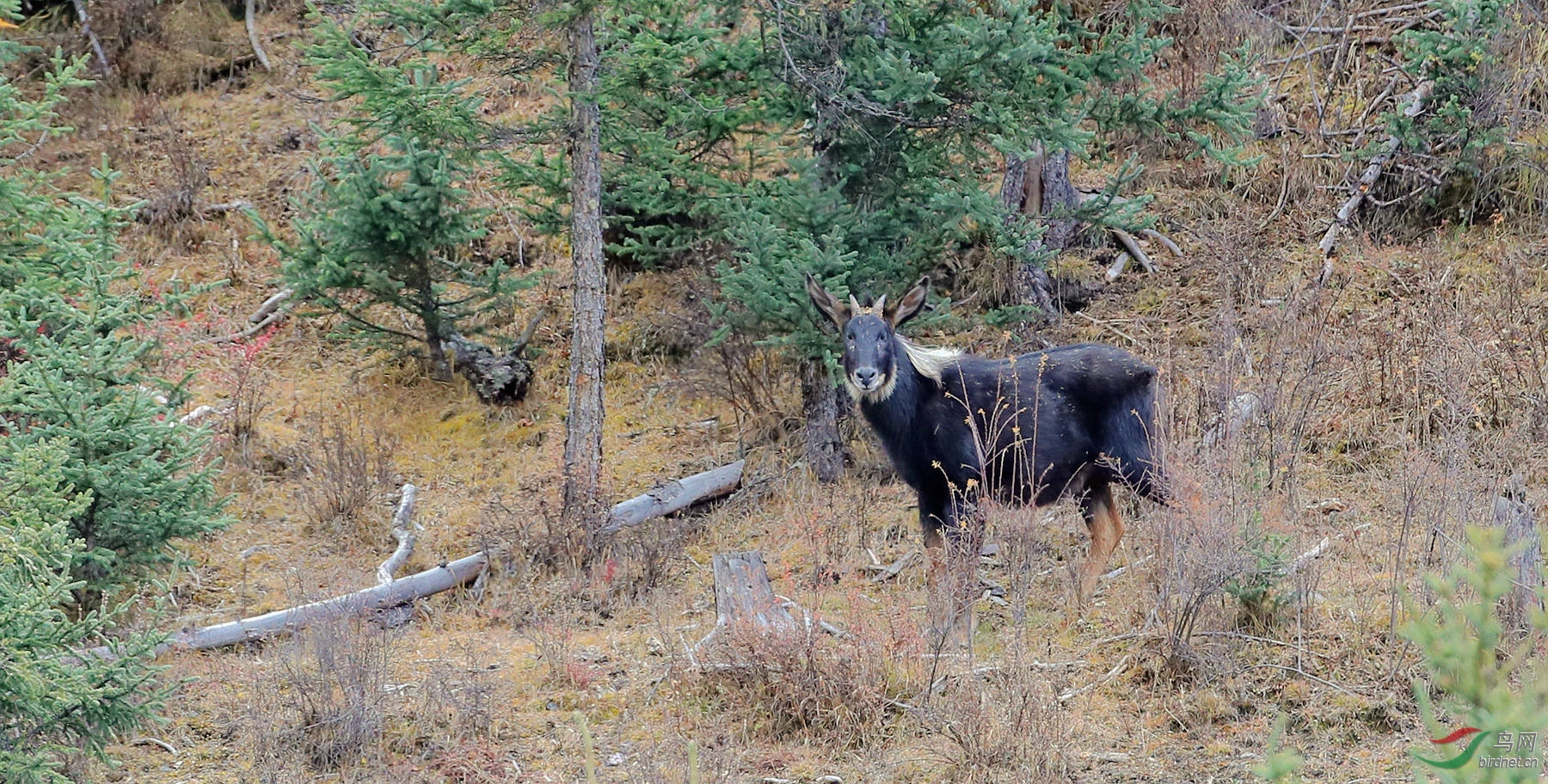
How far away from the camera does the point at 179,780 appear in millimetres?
7027

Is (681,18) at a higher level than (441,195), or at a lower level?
higher

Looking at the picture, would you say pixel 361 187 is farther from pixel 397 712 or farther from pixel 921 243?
pixel 397 712

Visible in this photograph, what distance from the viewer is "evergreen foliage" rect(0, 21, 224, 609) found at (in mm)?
7539

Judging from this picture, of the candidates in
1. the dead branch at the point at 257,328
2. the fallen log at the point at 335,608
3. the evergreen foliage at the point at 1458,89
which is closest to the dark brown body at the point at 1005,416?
the fallen log at the point at 335,608

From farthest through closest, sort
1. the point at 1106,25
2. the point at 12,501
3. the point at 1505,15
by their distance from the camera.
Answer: the point at 1106,25 → the point at 1505,15 → the point at 12,501

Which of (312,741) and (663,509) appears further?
(663,509)

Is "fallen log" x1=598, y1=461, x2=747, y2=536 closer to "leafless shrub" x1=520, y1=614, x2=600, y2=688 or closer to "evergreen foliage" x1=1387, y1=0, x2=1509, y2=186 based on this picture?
"leafless shrub" x1=520, y1=614, x2=600, y2=688

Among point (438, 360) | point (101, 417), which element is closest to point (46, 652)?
point (101, 417)

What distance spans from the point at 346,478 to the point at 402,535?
90cm

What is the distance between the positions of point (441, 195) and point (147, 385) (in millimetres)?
4118

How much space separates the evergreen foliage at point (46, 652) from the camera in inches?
235

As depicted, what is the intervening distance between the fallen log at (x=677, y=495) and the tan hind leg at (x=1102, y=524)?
10.8ft

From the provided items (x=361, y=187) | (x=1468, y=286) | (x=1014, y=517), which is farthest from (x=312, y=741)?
(x=1468, y=286)

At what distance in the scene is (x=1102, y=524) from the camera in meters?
9.09
